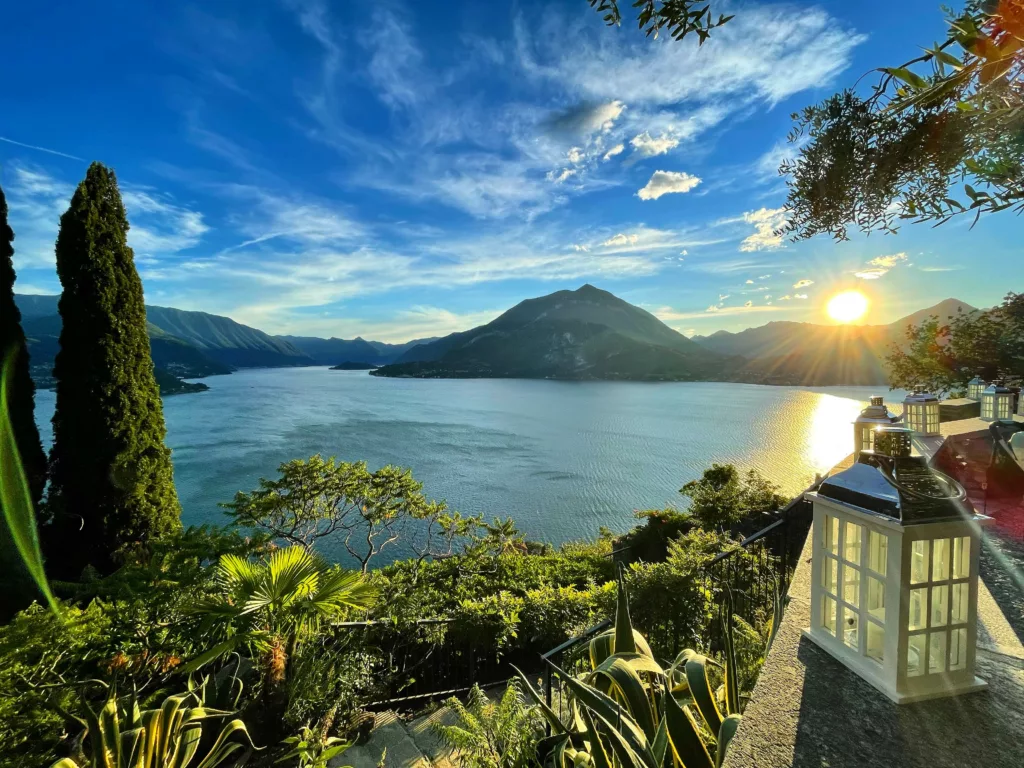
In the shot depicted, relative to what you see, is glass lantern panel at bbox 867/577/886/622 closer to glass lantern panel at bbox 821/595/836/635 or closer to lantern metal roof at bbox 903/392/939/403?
glass lantern panel at bbox 821/595/836/635

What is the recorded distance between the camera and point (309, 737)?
3.55m

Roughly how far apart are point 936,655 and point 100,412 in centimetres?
1271

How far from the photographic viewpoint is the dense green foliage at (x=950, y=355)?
24.2 ft

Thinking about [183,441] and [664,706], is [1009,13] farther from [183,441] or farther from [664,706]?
[183,441]

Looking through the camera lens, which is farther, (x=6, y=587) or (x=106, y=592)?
(x=6, y=587)

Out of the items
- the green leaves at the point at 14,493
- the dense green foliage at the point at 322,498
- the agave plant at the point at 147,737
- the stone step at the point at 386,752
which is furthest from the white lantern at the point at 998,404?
the green leaves at the point at 14,493

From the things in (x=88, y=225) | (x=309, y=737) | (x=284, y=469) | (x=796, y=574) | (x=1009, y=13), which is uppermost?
(x=88, y=225)

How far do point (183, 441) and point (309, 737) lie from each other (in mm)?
39491

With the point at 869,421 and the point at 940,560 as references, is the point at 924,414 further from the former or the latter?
the point at 940,560

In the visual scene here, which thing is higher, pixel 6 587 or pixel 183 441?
pixel 6 587

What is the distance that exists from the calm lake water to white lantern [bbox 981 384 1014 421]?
15.7m

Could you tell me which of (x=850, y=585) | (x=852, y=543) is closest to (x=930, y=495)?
(x=852, y=543)

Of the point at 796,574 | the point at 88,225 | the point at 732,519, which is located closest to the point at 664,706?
the point at 796,574

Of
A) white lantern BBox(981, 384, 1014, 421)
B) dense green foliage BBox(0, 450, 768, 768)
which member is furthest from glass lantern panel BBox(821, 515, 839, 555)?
white lantern BBox(981, 384, 1014, 421)
